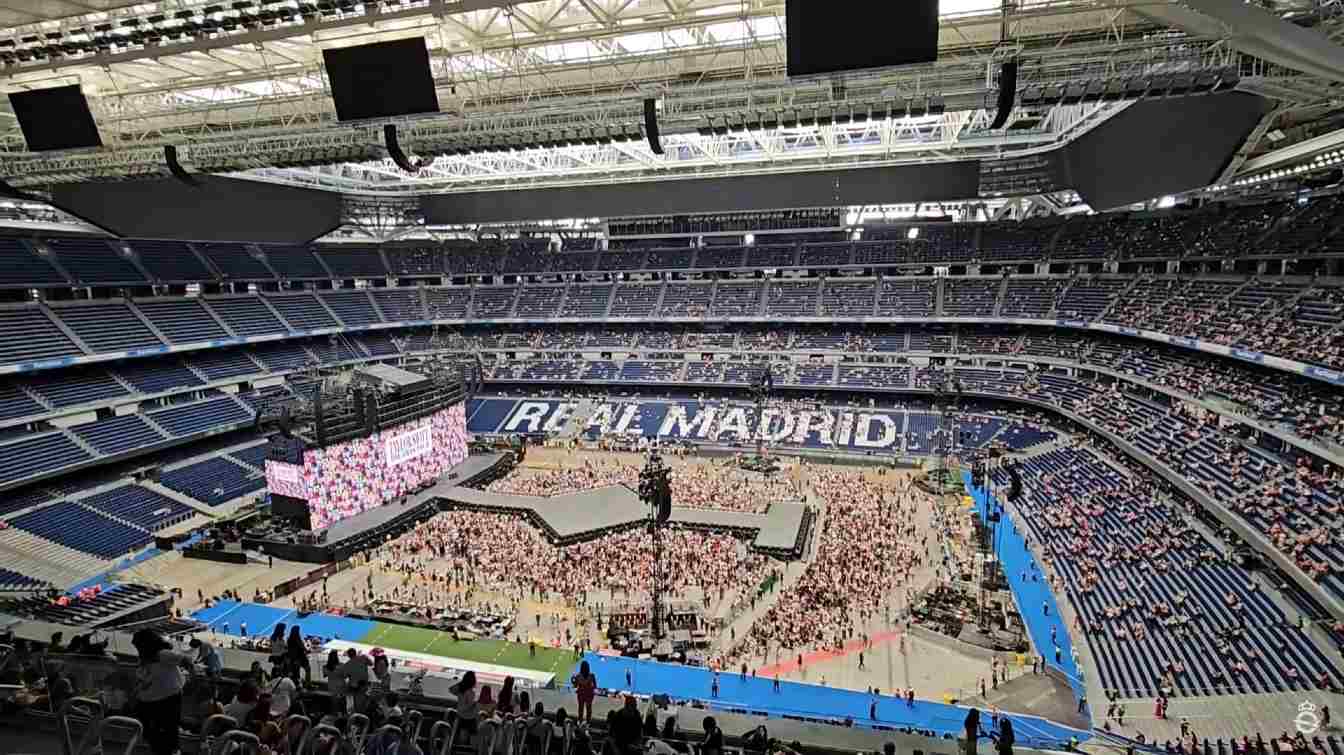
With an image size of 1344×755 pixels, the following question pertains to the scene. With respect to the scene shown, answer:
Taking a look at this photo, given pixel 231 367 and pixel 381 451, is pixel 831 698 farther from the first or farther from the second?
pixel 231 367

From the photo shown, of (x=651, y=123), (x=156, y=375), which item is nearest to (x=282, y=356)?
(x=156, y=375)

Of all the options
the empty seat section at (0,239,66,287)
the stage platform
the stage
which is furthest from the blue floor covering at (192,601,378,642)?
the empty seat section at (0,239,66,287)

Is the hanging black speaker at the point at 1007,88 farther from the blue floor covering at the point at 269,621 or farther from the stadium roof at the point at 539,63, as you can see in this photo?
the blue floor covering at the point at 269,621

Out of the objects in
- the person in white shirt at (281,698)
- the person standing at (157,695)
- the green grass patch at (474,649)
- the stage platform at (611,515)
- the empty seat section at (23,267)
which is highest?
the empty seat section at (23,267)

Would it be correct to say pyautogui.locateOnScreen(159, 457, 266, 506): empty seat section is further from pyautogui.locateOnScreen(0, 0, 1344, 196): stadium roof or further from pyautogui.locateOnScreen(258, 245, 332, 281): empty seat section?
pyautogui.locateOnScreen(258, 245, 332, 281): empty seat section

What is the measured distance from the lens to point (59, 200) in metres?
27.1

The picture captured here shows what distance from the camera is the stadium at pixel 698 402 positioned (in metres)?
12.0

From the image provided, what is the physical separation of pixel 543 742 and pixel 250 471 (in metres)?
33.8

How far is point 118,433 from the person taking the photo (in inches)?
1249

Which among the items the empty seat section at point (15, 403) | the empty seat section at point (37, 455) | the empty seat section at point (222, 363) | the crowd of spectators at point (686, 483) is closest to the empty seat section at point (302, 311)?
the empty seat section at point (222, 363)

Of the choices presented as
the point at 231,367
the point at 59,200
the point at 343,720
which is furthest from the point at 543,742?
the point at 231,367

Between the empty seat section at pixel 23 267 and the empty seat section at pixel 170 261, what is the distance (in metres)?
4.59

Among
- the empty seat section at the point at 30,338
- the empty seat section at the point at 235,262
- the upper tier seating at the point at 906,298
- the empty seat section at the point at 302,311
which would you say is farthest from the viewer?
the upper tier seating at the point at 906,298

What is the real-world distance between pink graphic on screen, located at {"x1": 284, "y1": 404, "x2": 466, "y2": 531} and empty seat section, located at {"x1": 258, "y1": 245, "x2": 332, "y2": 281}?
1946 centimetres
